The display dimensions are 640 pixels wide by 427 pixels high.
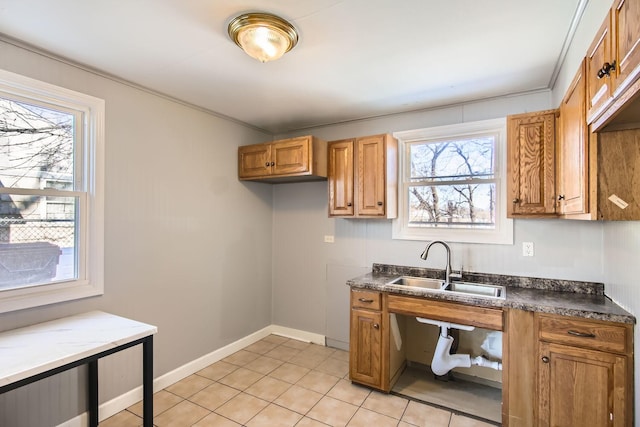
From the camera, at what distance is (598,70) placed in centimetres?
129

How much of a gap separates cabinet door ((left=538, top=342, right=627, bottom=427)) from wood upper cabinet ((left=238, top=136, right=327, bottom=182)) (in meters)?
2.18

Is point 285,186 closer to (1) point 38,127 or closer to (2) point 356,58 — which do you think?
(2) point 356,58

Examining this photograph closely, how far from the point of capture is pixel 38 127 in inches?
81.1

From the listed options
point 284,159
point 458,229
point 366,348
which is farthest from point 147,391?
point 458,229

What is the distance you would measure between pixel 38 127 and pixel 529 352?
343 cm

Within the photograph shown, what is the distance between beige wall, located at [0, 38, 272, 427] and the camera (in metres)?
2.05

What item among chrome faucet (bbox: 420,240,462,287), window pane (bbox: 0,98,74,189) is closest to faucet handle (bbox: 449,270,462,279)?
chrome faucet (bbox: 420,240,462,287)

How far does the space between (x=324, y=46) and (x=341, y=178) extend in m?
1.33

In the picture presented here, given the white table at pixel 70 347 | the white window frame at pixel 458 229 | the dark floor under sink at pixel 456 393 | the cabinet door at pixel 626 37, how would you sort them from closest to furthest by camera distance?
the cabinet door at pixel 626 37 → the white table at pixel 70 347 → the dark floor under sink at pixel 456 393 → the white window frame at pixel 458 229

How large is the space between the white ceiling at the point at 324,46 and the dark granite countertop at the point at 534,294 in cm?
153

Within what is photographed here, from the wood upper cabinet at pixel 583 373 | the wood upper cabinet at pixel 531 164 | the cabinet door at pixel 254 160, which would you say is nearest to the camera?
the wood upper cabinet at pixel 583 373

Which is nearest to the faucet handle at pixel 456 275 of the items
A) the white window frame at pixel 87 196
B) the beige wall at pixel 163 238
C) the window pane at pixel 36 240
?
the beige wall at pixel 163 238

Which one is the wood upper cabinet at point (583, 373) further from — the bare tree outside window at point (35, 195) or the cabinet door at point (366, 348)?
the bare tree outside window at point (35, 195)

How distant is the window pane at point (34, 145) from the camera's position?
6.33ft
